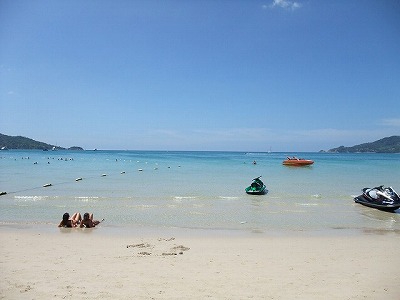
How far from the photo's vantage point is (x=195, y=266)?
25.1 feet

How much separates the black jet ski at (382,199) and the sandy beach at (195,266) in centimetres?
560

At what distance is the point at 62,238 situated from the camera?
10477mm

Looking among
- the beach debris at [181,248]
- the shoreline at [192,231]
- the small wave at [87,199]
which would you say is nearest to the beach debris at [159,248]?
the beach debris at [181,248]

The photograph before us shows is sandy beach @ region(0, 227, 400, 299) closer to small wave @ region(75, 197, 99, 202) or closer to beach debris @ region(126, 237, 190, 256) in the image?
beach debris @ region(126, 237, 190, 256)

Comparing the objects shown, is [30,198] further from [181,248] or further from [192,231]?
[181,248]

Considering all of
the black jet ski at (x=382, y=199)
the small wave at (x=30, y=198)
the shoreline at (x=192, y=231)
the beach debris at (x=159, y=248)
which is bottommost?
the shoreline at (x=192, y=231)

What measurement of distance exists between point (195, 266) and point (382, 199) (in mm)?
13353

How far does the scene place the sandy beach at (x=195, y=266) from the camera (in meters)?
6.12

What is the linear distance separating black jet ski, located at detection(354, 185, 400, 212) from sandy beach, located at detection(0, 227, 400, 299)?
5596 millimetres

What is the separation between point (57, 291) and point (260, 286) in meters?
4.08

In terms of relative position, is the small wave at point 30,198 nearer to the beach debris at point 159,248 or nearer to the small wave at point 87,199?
the small wave at point 87,199

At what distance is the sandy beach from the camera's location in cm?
612

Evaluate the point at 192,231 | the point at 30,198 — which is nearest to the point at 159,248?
the point at 192,231

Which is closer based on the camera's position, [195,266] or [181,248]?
[195,266]
